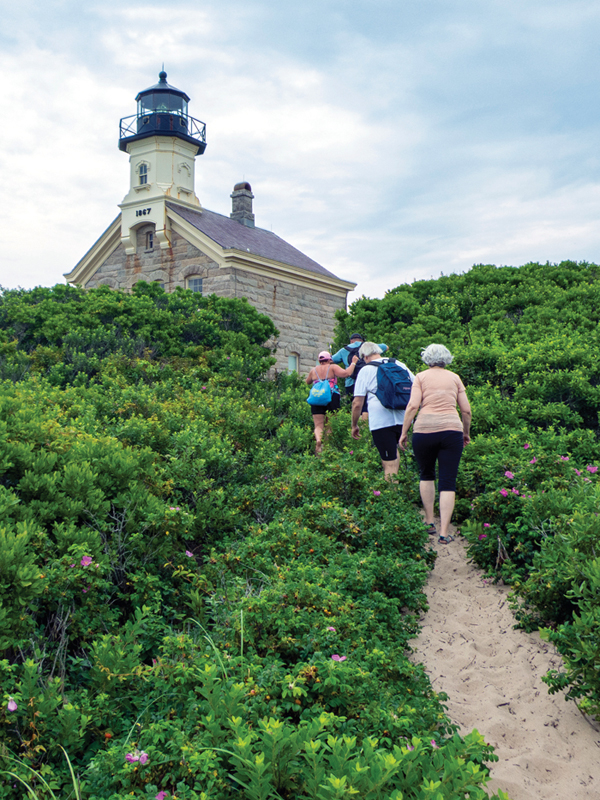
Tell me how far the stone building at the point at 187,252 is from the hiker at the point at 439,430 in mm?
14581

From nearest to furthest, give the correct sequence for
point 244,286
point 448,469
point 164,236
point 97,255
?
point 448,469, point 244,286, point 164,236, point 97,255

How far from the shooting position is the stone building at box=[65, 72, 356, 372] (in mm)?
21000

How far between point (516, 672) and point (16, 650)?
3.07 meters

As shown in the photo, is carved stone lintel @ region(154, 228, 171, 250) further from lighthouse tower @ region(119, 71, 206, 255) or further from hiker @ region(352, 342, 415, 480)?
hiker @ region(352, 342, 415, 480)

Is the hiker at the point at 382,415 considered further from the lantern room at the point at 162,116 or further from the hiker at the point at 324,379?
the lantern room at the point at 162,116

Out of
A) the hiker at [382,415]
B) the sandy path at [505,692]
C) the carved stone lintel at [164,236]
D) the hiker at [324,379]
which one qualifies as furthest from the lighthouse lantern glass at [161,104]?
the sandy path at [505,692]

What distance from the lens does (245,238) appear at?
950 inches

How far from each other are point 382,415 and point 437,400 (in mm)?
907

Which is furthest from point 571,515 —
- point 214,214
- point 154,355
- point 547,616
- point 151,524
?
point 214,214

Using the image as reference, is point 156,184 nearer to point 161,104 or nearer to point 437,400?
point 161,104

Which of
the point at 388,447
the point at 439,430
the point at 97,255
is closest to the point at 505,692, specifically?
the point at 439,430

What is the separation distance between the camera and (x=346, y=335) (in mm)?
12289

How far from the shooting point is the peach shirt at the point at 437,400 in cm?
574

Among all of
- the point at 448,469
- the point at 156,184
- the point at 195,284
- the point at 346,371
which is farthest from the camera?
the point at 156,184
